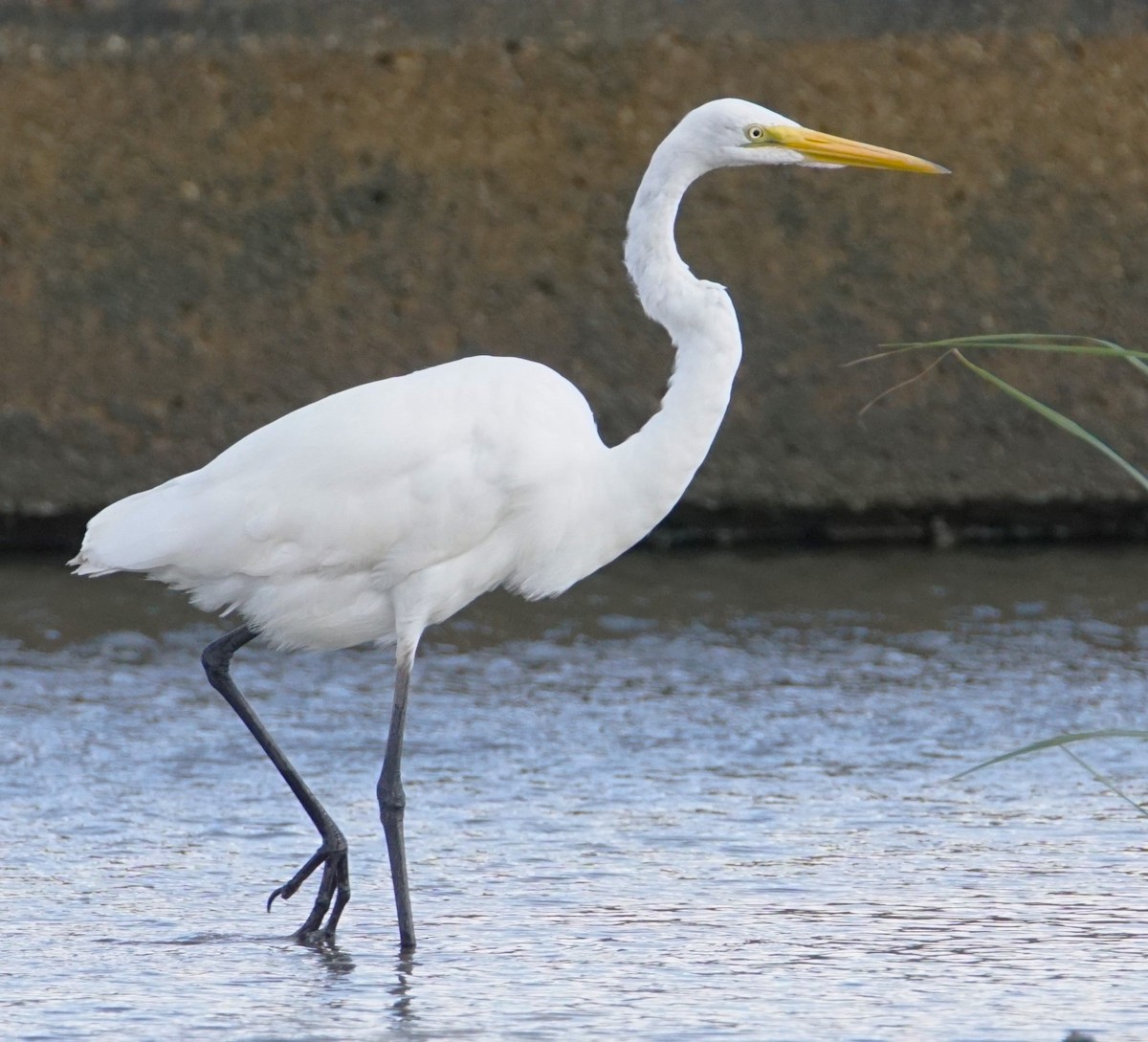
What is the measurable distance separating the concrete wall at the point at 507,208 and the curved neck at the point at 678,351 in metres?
2.47

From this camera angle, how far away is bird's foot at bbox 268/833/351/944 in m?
3.26

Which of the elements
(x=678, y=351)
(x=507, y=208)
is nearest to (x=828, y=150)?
(x=678, y=351)

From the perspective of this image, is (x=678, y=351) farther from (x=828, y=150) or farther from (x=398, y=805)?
(x=398, y=805)

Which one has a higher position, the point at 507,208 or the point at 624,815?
the point at 507,208

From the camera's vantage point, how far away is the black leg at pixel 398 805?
10.4ft

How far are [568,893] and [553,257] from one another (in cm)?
290

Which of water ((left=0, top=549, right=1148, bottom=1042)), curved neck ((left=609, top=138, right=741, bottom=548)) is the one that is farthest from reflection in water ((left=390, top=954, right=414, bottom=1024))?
curved neck ((left=609, top=138, right=741, bottom=548))

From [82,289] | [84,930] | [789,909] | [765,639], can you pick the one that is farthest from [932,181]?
[84,930]

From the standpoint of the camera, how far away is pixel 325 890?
3301mm

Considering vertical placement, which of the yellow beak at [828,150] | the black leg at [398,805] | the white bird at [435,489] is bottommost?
the black leg at [398,805]

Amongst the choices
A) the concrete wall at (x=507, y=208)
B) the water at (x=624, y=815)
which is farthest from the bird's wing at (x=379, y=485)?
the concrete wall at (x=507, y=208)

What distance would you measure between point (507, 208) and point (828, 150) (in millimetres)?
2520

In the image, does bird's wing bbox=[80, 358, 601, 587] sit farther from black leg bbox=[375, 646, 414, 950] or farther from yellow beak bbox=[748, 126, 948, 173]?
yellow beak bbox=[748, 126, 948, 173]

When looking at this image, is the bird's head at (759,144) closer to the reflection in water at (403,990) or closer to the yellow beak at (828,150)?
the yellow beak at (828,150)
